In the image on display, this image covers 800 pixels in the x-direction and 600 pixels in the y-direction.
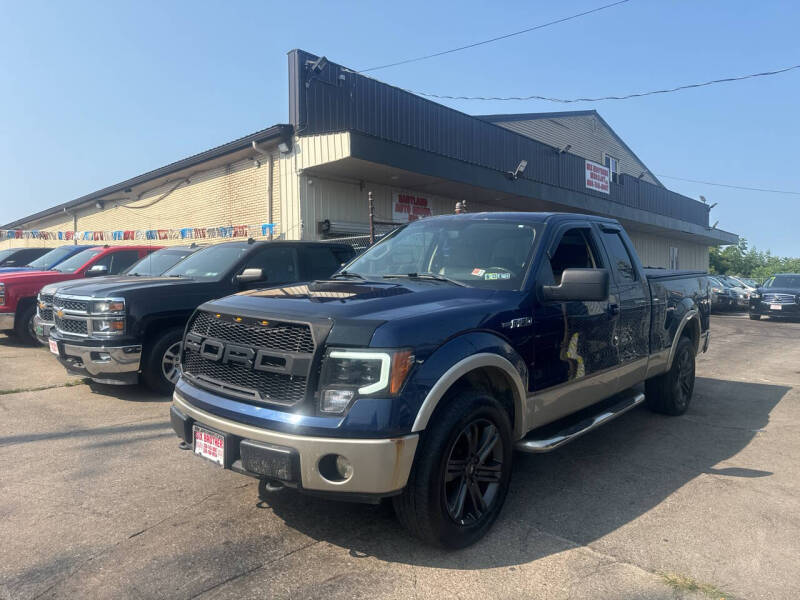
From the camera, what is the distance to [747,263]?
232 ft

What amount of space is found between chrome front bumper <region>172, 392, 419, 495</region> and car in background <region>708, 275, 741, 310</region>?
72.0 feet

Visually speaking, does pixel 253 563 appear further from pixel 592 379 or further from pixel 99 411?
pixel 99 411

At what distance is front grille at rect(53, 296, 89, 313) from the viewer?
19.7ft

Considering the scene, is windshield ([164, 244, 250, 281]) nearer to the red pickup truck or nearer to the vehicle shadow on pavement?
the red pickup truck

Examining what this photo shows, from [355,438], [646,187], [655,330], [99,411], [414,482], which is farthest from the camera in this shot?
[646,187]

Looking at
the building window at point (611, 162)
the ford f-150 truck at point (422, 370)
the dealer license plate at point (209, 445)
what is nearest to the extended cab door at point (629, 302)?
the ford f-150 truck at point (422, 370)

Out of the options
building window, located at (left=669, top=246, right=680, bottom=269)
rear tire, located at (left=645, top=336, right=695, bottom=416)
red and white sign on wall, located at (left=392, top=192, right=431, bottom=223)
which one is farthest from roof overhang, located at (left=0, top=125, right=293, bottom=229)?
building window, located at (left=669, top=246, right=680, bottom=269)

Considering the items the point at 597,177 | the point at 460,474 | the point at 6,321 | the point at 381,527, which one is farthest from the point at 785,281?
the point at 6,321

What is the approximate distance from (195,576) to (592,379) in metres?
2.88

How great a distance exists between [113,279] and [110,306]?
1.24 meters

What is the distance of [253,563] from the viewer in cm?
289

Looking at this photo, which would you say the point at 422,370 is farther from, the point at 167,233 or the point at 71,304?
the point at 167,233

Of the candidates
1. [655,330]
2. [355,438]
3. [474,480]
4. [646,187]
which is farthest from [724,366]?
[646,187]

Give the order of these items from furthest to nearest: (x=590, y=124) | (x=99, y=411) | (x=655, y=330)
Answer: (x=590, y=124) < (x=99, y=411) < (x=655, y=330)
